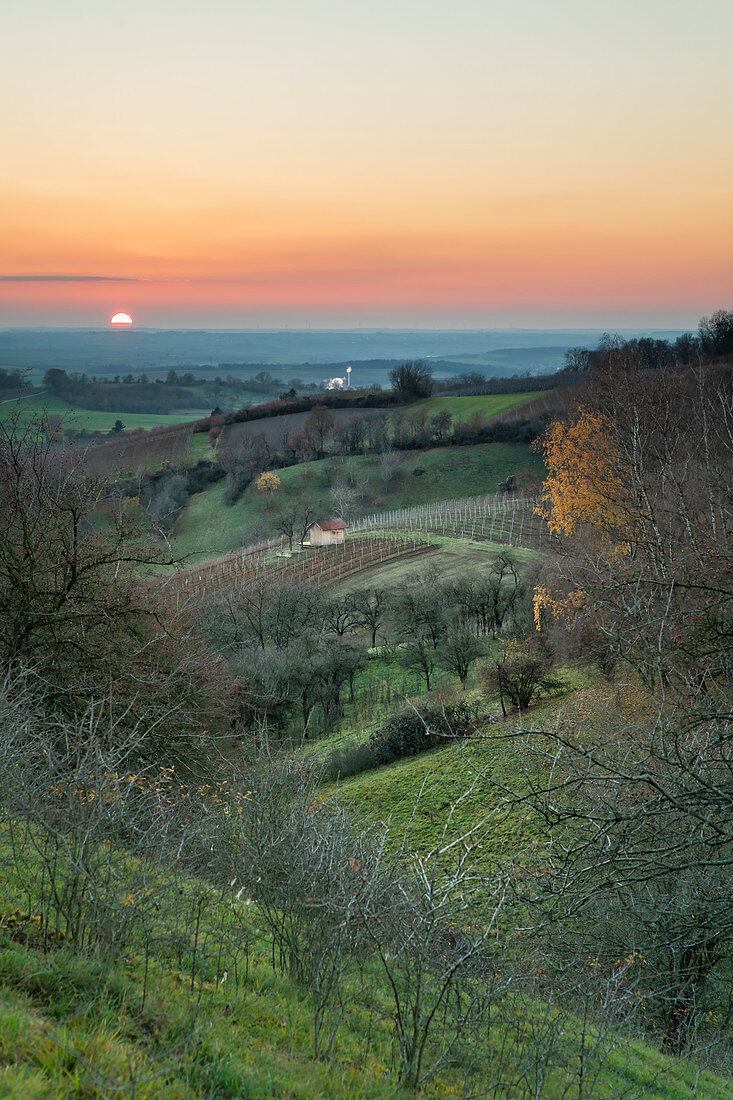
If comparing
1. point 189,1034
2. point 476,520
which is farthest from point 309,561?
point 189,1034

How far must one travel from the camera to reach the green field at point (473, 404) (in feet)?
338

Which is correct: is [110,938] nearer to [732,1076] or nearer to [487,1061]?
[487,1061]

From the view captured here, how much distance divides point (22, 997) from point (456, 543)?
55527 mm

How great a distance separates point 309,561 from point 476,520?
1632 cm

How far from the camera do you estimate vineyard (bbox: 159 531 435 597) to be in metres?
56.9

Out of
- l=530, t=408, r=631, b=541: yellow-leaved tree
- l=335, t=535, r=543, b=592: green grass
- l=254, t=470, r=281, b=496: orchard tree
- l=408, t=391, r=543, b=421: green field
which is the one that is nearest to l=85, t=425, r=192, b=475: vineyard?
l=254, t=470, r=281, b=496: orchard tree

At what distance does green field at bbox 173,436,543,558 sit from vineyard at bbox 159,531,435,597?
11.0 meters

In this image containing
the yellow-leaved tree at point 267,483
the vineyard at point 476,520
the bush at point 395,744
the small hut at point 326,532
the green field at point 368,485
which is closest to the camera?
the bush at point 395,744

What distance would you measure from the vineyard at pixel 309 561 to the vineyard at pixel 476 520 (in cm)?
368

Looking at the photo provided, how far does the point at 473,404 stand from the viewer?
109 metres

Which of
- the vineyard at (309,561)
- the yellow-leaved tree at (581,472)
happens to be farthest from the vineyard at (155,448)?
the yellow-leaved tree at (581,472)

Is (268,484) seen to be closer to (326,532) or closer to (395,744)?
(326,532)

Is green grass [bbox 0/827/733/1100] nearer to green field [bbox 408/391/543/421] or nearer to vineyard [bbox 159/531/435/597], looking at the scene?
vineyard [bbox 159/531/435/597]

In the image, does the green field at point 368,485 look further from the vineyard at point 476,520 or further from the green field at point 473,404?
the green field at point 473,404
